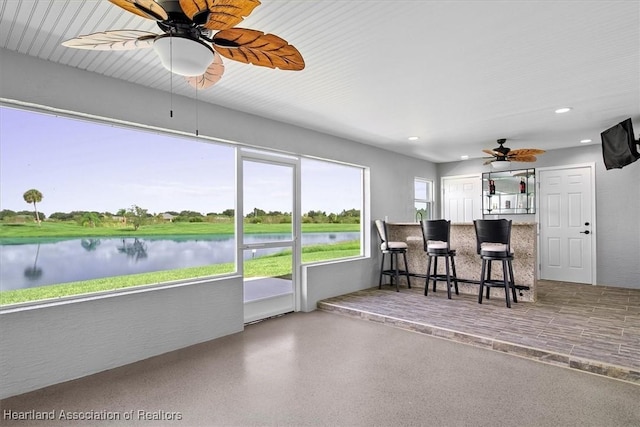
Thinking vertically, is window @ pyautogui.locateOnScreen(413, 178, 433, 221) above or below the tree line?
above

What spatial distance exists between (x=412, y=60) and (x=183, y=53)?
1.83m

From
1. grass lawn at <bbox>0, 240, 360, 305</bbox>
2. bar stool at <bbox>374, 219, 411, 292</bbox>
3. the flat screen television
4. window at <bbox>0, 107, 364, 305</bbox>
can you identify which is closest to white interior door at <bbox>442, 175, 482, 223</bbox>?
bar stool at <bbox>374, 219, 411, 292</bbox>

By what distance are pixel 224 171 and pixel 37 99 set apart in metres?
1.79

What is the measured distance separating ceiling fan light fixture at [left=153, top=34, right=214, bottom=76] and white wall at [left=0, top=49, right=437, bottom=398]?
1771mm

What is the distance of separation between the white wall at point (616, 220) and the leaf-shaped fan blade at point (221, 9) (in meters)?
6.62

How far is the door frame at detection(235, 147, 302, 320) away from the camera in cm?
409

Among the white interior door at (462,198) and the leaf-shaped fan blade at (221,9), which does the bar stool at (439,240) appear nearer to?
the white interior door at (462,198)

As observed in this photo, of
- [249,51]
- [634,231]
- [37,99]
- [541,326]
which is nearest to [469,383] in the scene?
[541,326]

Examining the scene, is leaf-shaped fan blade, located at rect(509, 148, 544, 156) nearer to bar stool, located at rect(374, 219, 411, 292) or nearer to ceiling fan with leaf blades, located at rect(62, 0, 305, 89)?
bar stool, located at rect(374, 219, 411, 292)

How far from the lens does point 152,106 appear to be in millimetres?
3332

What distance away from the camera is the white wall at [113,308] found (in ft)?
8.46

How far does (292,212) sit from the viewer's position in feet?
15.6

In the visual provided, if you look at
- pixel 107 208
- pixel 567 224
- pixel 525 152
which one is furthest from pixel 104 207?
pixel 567 224

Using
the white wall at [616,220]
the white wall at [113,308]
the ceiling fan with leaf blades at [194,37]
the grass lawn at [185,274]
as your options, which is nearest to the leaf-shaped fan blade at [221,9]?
the ceiling fan with leaf blades at [194,37]
